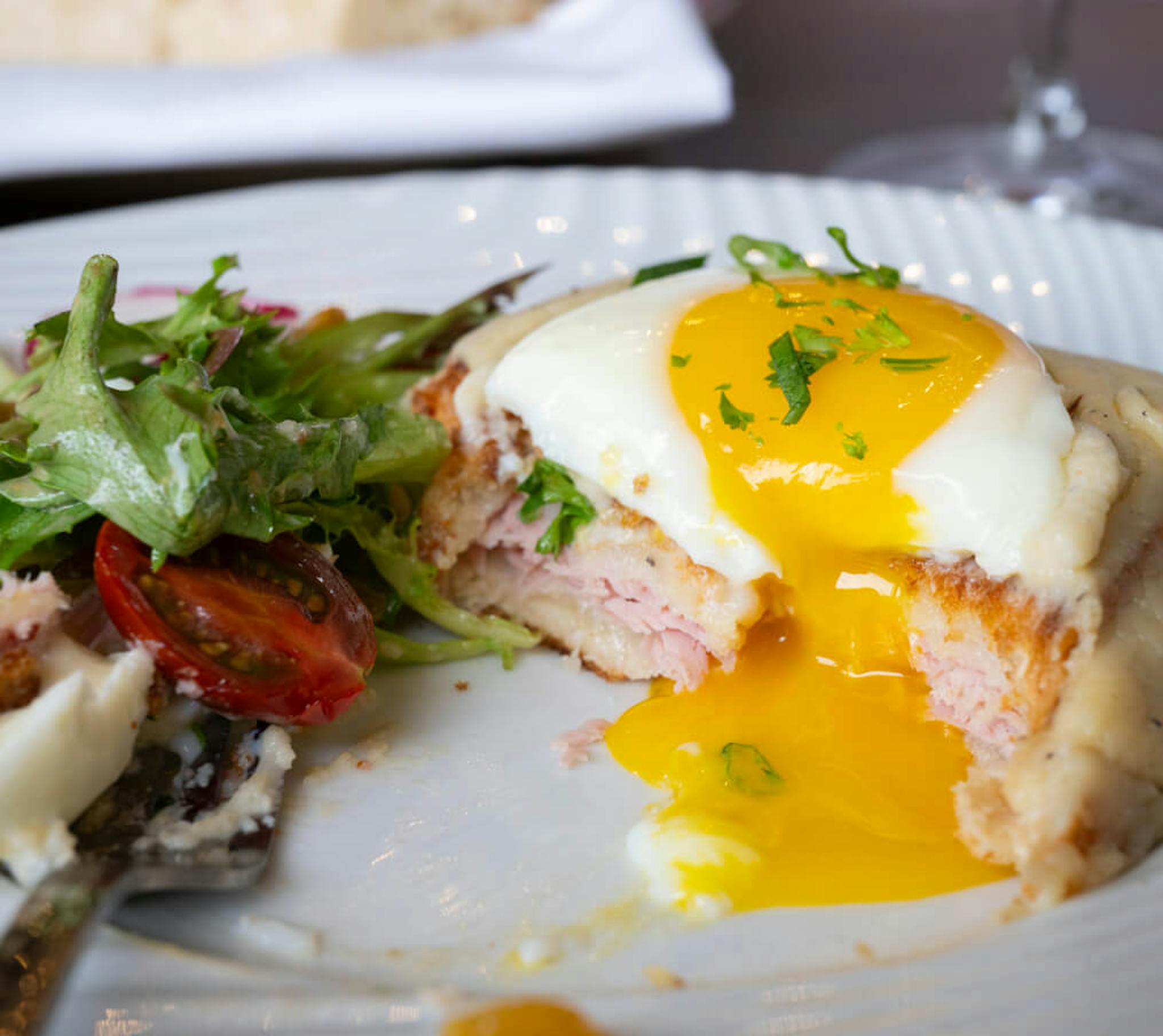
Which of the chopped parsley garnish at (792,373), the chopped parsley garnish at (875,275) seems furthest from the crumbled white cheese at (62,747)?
the chopped parsley garnish at (875,275)

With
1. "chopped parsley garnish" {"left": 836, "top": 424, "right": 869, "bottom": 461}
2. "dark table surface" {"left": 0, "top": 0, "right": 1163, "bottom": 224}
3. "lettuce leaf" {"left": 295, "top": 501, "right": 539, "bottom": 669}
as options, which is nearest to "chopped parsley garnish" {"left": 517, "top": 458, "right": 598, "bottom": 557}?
"lettuce leaf" {"left": 295, "top": 501, "right": 539, "bottom": 669}

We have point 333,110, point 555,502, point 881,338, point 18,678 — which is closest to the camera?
point 18,678

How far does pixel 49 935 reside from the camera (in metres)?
2.16

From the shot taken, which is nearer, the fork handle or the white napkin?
the fork handle

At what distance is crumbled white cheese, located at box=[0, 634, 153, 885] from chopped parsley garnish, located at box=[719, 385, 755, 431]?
1.44 meters

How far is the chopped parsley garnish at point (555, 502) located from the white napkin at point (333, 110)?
2890mm

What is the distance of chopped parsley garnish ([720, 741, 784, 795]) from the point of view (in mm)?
2871

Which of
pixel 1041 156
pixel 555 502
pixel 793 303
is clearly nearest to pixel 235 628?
pixel 555 502

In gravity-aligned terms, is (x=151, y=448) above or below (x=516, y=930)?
above

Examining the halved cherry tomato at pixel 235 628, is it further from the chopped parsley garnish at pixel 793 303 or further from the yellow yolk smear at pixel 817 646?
the chopped parsley garnish at pixel 793 303

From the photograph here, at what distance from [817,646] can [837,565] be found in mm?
239

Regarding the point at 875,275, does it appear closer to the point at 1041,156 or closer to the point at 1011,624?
the point at 1011,624

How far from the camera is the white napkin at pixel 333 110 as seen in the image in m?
5.64

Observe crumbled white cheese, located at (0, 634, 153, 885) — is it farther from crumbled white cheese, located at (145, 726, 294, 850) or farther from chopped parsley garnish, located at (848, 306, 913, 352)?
chopped parsley garnish, located at (848, 306, 913, 352)
